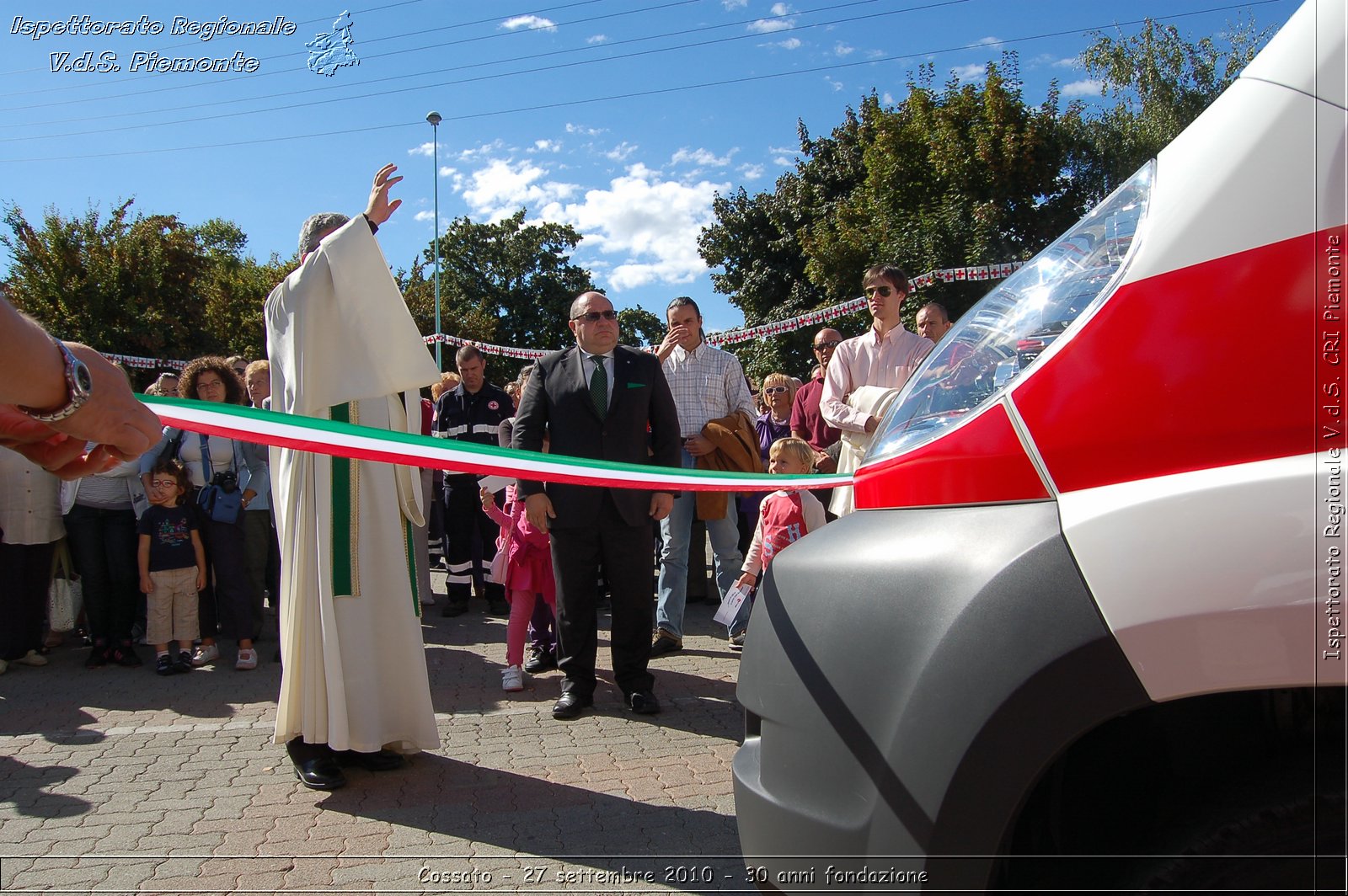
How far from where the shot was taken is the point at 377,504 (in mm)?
3908

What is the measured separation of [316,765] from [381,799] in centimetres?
33

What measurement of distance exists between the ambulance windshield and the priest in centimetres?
250

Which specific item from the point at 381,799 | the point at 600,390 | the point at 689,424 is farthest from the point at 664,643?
the point at 381,799

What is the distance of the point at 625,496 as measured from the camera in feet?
15.4

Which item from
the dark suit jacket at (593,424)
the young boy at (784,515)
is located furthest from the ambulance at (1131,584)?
the young boy at (784,515)

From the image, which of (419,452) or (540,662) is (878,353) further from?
(419,452)

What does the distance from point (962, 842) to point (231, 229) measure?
209 ft

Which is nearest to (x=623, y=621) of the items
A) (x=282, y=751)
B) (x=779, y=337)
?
(x=282, y=751)

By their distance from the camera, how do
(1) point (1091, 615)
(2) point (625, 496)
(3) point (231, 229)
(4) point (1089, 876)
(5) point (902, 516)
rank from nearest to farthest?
(1) point (1091, 615) < (4) point (1089, 876) < (5) point (902, 516) < (2) point (625, 496) < (3) point (231, 229)

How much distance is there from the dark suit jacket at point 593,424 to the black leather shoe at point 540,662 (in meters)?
1.55

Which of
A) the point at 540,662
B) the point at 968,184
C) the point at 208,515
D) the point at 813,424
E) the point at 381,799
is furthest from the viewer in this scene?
the point at 968,184

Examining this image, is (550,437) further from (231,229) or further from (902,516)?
(231,229)

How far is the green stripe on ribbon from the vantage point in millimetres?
3785

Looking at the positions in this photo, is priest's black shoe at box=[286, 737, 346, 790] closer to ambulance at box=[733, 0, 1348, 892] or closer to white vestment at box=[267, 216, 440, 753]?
white vestment at box=[267, 216, 440, 753]
